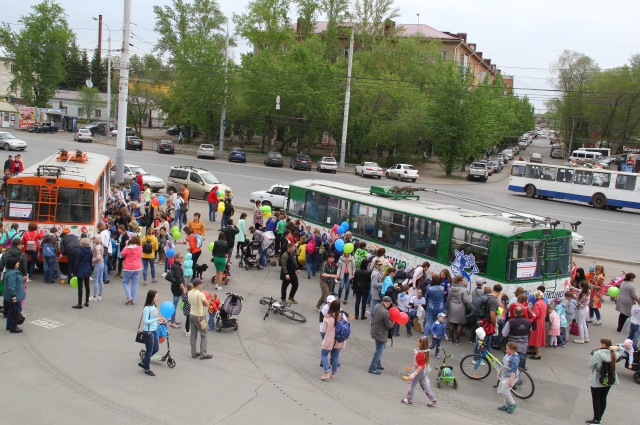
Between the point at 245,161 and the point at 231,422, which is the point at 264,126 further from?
the point at 231,422

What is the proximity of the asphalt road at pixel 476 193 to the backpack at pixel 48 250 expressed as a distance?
16.1 metres

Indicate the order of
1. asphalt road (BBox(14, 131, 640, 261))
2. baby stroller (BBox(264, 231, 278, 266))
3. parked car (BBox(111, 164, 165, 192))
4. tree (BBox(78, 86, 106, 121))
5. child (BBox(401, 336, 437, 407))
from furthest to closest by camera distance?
tree (BBox(78, 86, 106, 121)) → parked car (BBox(111, 164, 165, 192)) → asphalt road (BBox(14, 131, 640, 261)) → baby stroller (BBox(264, 231, 278, 266)) → child (BBox(401, 336, 437, 407))

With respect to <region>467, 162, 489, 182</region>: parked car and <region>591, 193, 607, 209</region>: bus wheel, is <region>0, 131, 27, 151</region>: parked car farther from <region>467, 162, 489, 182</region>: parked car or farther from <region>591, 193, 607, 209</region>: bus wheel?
<region>591, 193, 607, 209</region>: bus wheel

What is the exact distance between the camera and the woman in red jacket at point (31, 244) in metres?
13.8

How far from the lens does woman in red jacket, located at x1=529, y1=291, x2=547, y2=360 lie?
12.0 m

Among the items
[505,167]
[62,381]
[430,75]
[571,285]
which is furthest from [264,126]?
[62,381]

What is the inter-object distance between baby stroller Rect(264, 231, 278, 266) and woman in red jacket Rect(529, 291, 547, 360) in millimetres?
8050

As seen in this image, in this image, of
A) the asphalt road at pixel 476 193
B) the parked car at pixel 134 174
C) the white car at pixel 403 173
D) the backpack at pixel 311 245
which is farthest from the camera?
the white car at pixel 403 173

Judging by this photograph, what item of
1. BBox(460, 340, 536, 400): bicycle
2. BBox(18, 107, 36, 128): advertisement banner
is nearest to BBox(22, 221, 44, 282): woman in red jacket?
BBox(460, 340, 536, 400): bicycle

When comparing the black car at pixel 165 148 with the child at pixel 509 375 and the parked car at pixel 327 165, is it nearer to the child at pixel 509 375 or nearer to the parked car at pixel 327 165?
the parked car at pixel 327 165

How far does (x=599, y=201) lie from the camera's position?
39656 mm

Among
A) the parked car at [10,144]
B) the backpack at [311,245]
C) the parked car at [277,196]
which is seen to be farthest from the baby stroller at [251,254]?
the parked car at [10,144]

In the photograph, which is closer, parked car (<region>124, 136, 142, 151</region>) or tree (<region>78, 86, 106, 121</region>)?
parked car (<region>124, 136, 142, 151</region>)

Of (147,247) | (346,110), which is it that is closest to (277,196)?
(147,247)
